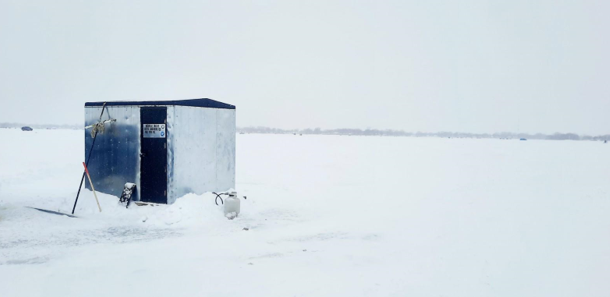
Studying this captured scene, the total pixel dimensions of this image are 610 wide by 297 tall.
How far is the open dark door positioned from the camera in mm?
12008

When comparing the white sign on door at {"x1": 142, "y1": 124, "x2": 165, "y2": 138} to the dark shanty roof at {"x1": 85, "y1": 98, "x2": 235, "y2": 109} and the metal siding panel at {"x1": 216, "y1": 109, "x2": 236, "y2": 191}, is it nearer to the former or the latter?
the dark shanty roof at {"x1": 85, "y1": 98, "x2": 235, "y2": 109}

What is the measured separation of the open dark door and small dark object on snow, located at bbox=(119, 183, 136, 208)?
8.5 inches

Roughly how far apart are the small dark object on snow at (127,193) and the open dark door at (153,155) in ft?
0.71

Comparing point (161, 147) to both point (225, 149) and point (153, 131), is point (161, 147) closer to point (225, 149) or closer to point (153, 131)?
point (153, 131)

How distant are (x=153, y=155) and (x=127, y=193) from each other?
4.13 ft

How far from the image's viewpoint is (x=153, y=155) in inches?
479

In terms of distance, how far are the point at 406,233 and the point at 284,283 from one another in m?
4.53

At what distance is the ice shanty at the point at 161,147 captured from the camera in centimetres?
1200

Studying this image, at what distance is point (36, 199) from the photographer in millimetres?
13422

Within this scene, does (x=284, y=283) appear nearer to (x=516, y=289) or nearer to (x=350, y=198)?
(x=516, y=289)

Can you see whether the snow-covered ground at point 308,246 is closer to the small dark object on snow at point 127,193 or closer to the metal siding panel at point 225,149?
the small dark object on snow at point 127,193

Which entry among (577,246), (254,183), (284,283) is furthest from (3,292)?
(254,183)

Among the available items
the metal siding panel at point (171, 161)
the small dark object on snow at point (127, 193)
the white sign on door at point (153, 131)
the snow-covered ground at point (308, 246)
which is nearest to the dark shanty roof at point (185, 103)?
the metal siding panel at point (171, 161)

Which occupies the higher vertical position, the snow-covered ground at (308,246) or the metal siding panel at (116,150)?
the metal siding panel at (116,150)
